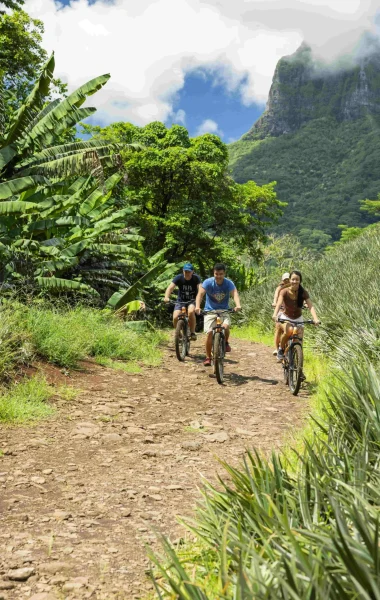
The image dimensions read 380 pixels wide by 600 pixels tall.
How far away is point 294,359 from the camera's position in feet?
27.5

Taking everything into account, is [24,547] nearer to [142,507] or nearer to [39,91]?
[142,507]

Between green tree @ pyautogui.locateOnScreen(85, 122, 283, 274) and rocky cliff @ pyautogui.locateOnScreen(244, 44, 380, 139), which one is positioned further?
rocky cliff @ pyautogui.locateOnScreen(244, 44, 380, 139)

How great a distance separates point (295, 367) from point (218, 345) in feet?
4.88

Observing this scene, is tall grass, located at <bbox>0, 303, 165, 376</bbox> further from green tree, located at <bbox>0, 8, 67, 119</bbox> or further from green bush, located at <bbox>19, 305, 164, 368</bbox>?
green tree, located at <bbox>0, 8, 67, 119</bbox>

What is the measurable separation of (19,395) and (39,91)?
26.7 ft

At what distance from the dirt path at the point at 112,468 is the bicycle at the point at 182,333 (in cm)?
194

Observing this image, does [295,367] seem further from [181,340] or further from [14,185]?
[14,185]

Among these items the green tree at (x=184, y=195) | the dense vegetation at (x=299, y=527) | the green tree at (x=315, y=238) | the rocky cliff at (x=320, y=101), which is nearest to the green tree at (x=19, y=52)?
the green tree at (x=184, y=195)

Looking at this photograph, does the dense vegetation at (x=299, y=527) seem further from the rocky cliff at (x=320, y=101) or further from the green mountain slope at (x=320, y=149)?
the rocky cliff at (x=320, y=101)

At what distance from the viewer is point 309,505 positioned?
2809 millimetres

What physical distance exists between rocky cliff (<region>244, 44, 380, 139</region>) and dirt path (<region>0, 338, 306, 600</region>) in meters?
154

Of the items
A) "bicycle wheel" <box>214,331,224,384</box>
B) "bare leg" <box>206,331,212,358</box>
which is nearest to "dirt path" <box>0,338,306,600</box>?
"bicycle wheel" <box>214,331,224,384</box>

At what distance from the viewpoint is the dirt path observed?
118 inches

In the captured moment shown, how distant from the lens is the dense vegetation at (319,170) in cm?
8406
